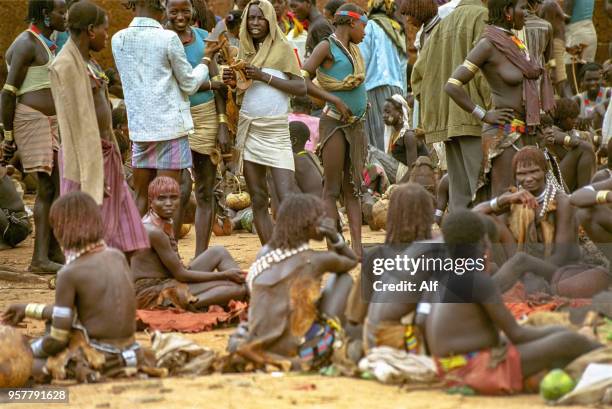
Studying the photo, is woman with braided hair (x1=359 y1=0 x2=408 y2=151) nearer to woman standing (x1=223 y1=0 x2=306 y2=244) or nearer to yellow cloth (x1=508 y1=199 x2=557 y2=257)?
woman standing (x1=223 y1=0 x2=306 y2=244)

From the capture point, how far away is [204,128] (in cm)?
941

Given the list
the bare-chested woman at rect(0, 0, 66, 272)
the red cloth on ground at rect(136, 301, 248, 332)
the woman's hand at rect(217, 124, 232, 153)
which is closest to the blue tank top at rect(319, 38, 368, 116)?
the woman's hand at rect(217, 124, 232, 153)

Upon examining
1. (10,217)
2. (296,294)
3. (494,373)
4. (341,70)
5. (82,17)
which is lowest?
(10,217)

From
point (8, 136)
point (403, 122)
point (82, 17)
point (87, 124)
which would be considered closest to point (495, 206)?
point (87, 124)

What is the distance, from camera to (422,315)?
19.8 ft

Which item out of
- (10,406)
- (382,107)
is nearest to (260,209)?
(10,406)

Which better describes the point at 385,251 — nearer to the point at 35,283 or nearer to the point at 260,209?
the point at 260,209

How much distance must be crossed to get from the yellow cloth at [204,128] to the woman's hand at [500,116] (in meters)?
2.06

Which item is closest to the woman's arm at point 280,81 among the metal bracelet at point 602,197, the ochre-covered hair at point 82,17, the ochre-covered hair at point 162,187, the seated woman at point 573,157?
the ochre-covered hair at point 162,187

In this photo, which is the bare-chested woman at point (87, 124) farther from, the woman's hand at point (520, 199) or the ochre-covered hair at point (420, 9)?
the ochre-covered hair at point (420, 9)

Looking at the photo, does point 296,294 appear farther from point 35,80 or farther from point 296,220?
point 35,80

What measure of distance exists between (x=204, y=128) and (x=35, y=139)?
1385 millimetres

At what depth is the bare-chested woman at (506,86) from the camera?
8547 mm

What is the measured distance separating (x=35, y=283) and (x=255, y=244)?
273cm
